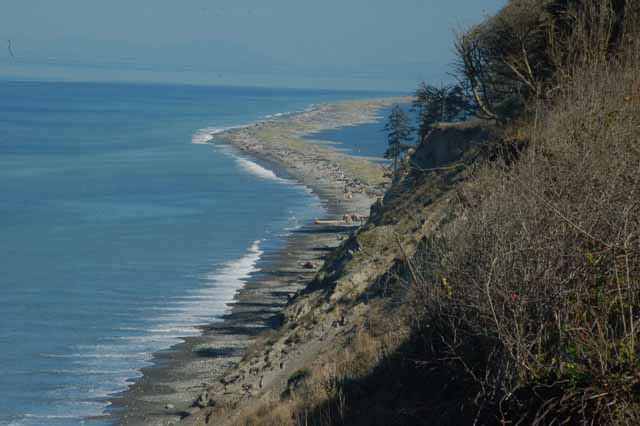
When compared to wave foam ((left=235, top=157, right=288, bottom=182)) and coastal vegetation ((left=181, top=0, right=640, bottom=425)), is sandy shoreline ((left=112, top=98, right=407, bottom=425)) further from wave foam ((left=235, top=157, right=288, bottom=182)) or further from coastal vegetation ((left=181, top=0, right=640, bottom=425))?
coastal vegetation ((left=181, top=0, right=640, bottom=425))

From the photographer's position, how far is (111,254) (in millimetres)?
48125

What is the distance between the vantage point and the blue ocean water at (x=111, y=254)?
98.4ft

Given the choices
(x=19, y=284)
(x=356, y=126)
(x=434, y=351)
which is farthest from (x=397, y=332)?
(x=356, y=126)

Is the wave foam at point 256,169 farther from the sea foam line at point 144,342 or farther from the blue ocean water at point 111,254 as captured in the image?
the sea foam line at point 144,342

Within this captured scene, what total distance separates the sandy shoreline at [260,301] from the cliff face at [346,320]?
5.41 feet

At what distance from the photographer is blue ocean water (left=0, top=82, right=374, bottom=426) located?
30.0 m

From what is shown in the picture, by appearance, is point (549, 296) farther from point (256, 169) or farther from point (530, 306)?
point (256, 169)

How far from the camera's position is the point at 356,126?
157750mm

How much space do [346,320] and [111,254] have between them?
90.9ft

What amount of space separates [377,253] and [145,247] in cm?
2399

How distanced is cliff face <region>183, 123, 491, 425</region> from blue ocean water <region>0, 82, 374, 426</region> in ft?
18.7

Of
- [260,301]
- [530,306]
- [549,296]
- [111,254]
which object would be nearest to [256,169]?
[111,254]

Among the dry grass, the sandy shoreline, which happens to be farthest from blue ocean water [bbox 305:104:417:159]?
the dry grass

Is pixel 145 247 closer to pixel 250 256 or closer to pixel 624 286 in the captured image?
pixel 250 256
